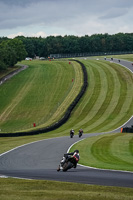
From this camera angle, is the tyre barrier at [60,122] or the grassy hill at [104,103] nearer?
the tyre barrier at [60,122]

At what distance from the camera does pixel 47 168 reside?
24.4 m

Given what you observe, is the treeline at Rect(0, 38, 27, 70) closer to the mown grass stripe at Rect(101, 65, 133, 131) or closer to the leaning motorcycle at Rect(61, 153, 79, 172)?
the mown grass stripe at Rect(101, 65, 133, 131)

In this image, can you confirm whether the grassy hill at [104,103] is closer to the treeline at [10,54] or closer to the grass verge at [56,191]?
the treeline at [10,54]

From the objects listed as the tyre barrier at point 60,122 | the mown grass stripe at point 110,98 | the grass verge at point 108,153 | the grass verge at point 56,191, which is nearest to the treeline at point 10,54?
the mown grass stripe at point 110,98

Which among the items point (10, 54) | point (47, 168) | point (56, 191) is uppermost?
point (10, 54)

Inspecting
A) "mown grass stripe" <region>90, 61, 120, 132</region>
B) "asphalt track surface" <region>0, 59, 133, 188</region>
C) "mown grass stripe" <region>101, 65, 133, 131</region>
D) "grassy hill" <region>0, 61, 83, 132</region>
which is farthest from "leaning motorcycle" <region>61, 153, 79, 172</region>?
"grassy hill" <region>0, 61, 83, 132</region>

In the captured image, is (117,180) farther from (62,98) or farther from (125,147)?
(62,98)

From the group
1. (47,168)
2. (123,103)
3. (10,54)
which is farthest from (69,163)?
(10,54)

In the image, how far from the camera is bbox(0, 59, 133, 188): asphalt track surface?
18938 mm

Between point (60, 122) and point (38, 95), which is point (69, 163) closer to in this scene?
point (60, 122)

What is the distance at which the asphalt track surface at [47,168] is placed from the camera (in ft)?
62.1

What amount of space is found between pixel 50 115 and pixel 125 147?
37309mm

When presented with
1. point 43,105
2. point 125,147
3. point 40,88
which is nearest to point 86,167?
point 125,147

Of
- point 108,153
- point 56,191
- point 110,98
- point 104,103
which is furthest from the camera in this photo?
point 110,98
